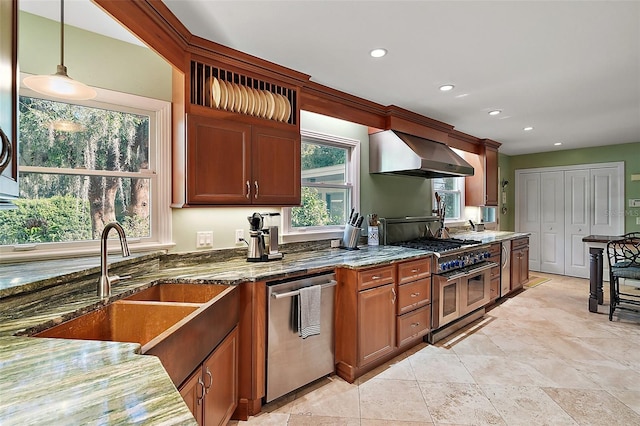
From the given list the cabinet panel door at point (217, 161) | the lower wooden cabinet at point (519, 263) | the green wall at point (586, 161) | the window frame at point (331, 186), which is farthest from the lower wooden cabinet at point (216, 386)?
the green wall at point (586, 161)

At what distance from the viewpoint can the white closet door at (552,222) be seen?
608 cm

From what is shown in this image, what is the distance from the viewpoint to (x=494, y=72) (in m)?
2.58

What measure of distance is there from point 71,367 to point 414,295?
2.57m

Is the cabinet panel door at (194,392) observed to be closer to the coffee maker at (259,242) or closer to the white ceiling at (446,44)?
the coffee maker at (259,242)

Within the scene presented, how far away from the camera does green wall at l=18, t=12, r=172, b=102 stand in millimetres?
1819

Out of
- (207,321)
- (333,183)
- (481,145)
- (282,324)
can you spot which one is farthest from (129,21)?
(481,145)

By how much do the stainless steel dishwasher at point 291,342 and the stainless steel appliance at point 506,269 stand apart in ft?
10.2

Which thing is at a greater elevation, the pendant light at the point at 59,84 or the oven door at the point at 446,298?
the pendant light at the point at 59,84

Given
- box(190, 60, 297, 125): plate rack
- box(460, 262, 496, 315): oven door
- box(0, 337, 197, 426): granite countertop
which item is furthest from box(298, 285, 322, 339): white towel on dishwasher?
box(460, 262, 496, 315): oven door

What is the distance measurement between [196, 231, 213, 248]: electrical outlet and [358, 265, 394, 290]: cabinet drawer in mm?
1204

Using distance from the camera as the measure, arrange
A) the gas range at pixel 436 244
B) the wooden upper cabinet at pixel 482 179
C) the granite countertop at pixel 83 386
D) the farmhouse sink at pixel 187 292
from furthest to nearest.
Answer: the wooden upper cabinet at pixel 482 179, the gas range at pixel 436 244, the farmhouse sink at pixel 187 292, the granite countertop at pixel 83 386

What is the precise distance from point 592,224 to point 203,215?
6.78 m

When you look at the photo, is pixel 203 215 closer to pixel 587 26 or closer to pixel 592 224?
pixel 587 26

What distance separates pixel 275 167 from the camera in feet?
8.20
